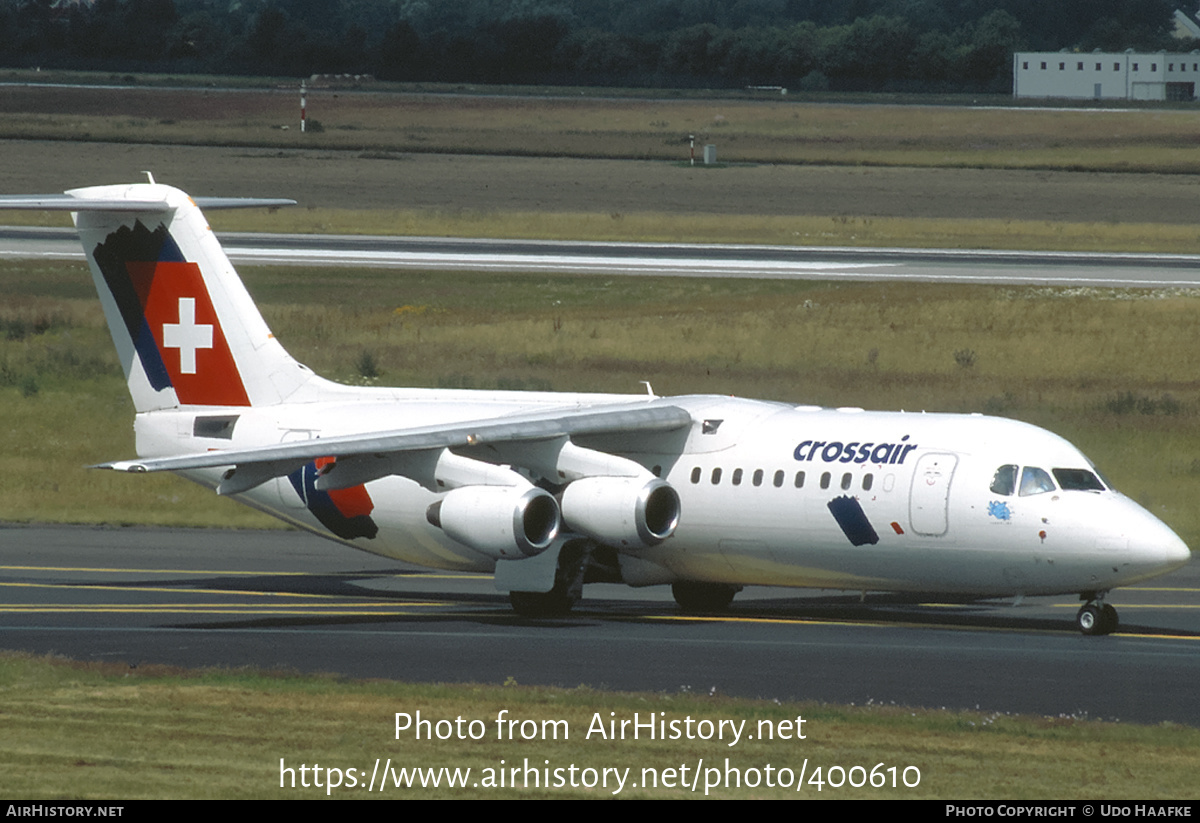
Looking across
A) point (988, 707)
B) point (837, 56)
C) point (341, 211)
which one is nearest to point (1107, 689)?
point (988, 707)

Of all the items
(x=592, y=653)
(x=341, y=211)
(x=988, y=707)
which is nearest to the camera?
(x=988, y=707)

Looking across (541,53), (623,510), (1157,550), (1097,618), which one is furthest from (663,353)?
(541,53)

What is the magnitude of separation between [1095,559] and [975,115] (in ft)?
397

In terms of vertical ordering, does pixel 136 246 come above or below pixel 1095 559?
above

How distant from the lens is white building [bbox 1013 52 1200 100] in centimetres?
17400

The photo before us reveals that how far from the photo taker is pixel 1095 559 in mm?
24000

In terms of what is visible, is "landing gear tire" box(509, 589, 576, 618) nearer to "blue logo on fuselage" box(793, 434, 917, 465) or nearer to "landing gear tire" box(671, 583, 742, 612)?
"landing gear tire" box(671, 583, 742, 612)

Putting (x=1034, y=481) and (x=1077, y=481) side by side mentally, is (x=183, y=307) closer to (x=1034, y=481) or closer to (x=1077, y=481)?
(x=1034, y=481)

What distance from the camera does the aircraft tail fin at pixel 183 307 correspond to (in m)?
30.2

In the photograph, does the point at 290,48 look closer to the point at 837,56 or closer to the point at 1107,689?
the point at 837,56

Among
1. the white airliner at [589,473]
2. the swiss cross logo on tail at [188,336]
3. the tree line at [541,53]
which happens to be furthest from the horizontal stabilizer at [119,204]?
the tree line at [541,53]

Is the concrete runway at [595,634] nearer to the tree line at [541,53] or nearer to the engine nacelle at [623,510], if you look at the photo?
the engine nacelle at [623,510]

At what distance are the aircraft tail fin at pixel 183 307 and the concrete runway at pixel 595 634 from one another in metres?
3.16

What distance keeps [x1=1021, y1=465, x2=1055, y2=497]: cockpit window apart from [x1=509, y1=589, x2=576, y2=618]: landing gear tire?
6687 mm
